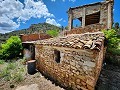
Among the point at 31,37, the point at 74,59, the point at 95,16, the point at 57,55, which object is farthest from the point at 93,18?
the point at 74,59

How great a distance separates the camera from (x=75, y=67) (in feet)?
18.6

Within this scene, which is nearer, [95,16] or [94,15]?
[94,15]

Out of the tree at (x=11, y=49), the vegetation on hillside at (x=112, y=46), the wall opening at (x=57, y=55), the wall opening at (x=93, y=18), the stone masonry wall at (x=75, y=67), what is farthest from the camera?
the tree at (x=11, y=49)

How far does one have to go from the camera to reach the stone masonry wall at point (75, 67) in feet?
16.1

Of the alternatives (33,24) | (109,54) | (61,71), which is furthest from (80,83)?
(33,24)

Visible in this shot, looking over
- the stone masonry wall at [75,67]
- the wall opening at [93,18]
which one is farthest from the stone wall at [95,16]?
the stone masonry wall at [75,67]

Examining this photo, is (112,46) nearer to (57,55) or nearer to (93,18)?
(57,55)

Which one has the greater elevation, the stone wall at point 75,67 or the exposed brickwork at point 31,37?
the exposed brickwork at point 31,37

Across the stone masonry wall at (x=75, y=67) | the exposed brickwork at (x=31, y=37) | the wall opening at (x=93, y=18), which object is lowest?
the stone masonry wall at (x=75, y=67)

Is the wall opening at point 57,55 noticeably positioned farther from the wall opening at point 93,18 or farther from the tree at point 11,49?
the tree at point 11,49

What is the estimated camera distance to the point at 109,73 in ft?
25.8

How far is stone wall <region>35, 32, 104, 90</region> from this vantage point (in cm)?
493

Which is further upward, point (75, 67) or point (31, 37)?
point (31, 37)

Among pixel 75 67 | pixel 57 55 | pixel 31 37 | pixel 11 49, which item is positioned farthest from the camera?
pixel 31 37
